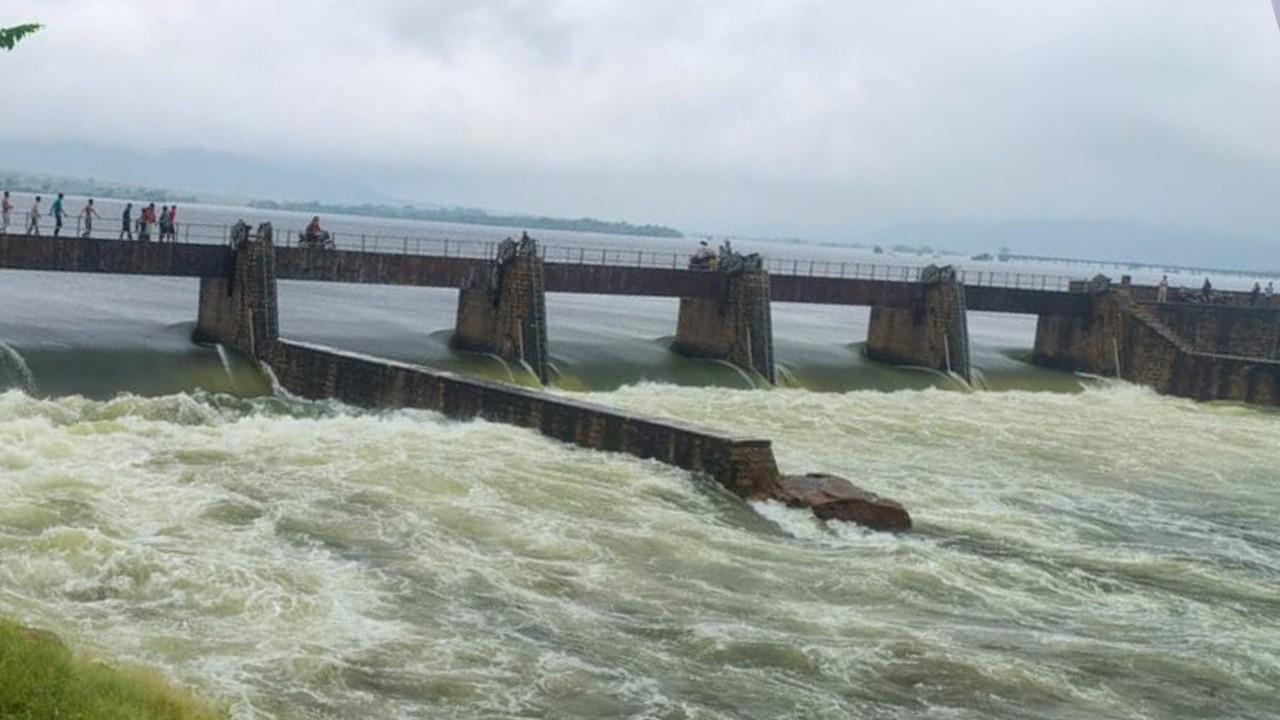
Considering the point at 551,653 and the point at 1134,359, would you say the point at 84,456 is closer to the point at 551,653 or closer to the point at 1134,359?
the point at 551,653

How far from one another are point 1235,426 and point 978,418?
10.5 m

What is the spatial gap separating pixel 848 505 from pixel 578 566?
21.3ft

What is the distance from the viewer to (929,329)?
56.2 metres

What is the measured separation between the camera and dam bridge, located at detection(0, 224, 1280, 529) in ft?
95.2

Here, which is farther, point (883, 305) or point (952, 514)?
point (883, 305)

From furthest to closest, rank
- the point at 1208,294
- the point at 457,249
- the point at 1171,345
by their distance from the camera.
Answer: the point at 457,249, the point at 1208,294, the point at 1171,345

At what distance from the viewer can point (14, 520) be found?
20.1 meters

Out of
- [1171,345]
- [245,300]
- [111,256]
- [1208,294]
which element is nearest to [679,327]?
[245,300]

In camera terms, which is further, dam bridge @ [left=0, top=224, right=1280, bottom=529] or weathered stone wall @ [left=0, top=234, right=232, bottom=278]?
weathered stone wall @ [left=0, top=234, right=232, bottom=278]

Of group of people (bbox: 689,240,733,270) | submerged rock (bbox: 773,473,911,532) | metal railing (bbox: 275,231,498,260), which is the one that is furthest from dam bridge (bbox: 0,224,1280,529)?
metal railing (bbox: 275,231,498,260)

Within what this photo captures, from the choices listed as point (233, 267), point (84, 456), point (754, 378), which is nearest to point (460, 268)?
point (233, 267)

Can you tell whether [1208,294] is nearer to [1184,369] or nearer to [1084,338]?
[1084,338]

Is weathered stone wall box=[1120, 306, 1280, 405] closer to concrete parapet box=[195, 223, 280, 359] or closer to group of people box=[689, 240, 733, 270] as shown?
group of people box=[689, 240, 733, 270]

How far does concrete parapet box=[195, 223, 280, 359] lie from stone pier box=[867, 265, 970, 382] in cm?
2616
